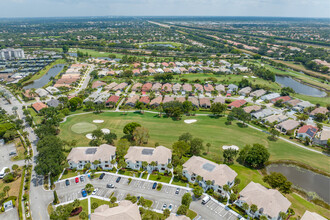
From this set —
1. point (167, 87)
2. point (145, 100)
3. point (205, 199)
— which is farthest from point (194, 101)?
point (205, 199)

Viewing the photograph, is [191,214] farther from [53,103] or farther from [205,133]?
[53,103]

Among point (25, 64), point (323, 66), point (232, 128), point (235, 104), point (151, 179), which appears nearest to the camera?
point (151, 179)

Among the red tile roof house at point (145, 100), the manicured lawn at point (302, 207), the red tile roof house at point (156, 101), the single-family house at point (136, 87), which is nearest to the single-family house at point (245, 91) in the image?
the red tile roof house at point (156, 101)

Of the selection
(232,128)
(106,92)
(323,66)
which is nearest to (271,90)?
(232,128)

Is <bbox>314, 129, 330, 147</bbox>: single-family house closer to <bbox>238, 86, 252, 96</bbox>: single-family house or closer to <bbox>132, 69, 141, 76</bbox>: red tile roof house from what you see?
<bbox>238, 86, 252, 96</bbox>: single-family house

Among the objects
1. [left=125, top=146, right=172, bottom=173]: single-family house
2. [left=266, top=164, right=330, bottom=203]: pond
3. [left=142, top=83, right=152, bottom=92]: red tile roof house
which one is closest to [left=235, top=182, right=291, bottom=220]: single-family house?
[left=266, top=164, right=330, bottom=203]: pond

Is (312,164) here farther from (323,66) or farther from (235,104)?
(323,66)

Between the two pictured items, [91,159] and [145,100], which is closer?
[91,159]
